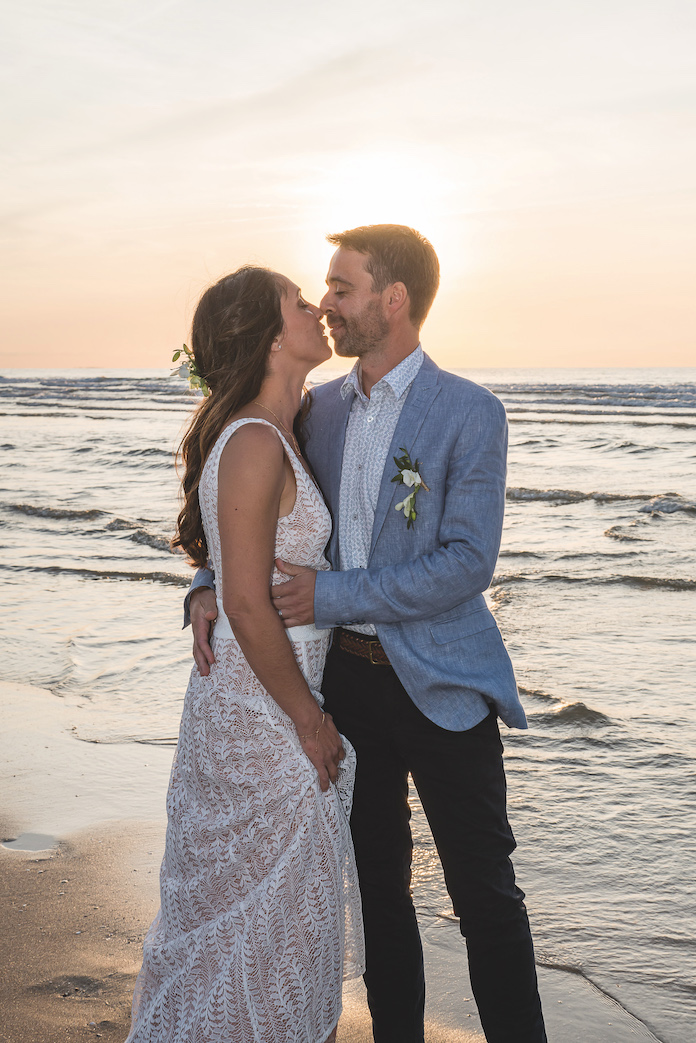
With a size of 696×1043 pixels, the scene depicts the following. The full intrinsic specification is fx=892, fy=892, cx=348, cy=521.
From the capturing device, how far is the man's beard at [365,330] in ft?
8.29

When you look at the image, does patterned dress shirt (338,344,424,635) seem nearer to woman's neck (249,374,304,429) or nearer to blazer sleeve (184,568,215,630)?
woman's neck (249,374,304,429)

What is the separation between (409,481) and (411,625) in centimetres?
38

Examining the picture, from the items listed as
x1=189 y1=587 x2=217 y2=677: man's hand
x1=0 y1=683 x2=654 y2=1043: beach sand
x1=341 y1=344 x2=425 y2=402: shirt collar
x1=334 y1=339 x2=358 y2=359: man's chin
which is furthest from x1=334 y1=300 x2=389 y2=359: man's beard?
x1=0 y1=683 x2=654 y2=1043: beach sand

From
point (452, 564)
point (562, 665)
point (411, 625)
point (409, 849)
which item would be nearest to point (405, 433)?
point (452, 564)

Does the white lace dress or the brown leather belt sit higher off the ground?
the brown leather belt

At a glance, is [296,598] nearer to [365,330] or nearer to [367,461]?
[367,461]

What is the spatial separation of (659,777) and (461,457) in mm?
2294

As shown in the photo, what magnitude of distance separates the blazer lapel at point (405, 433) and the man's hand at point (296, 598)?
248mm

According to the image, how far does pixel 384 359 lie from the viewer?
2551 mm

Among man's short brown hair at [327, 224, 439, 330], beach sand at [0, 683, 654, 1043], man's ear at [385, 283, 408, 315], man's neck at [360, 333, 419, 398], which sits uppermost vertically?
man's short brown hair at [327, 224, 439, 330]

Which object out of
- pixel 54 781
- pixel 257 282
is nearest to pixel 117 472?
pixel 54 781

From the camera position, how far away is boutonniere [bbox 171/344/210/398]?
2510 millimetres

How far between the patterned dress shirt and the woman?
0.49ft

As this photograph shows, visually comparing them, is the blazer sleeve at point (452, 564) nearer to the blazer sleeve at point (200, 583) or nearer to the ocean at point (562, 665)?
the blazer sleeve at point (200, 583)
